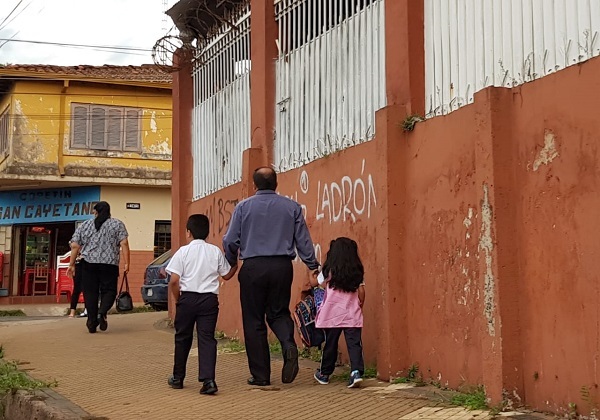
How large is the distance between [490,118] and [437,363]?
1928 millimetres

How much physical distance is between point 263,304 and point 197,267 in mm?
611

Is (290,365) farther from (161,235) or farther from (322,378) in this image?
(161,235)

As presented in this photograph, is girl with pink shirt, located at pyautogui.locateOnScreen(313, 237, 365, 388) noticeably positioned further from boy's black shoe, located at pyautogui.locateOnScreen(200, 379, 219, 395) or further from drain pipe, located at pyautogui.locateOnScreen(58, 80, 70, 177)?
drain pipe, located at pyautogui.locateOnScreen(58, 80, 70, 177)

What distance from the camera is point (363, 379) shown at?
652 centimetres

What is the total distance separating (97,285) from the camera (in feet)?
34.4

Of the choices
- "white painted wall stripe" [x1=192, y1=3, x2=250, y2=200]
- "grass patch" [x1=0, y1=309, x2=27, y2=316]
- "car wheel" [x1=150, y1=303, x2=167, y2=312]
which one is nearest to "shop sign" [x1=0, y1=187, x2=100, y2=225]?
"grass patch" [x1=0, y1=309, x2=27, y2=316]

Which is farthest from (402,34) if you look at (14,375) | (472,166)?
(14,375)

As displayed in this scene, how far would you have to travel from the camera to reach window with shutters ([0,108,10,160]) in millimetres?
23141

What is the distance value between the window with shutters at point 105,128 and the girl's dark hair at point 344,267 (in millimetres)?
18204

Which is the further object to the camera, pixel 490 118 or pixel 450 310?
pixel 450 310

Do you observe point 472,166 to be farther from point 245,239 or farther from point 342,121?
point 342,121

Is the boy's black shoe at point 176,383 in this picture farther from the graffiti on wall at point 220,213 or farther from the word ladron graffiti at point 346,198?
the graffiti on wall at point 220,213

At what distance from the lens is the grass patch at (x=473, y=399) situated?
514 cm

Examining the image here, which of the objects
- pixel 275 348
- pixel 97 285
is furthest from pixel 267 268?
pixel 97 285
